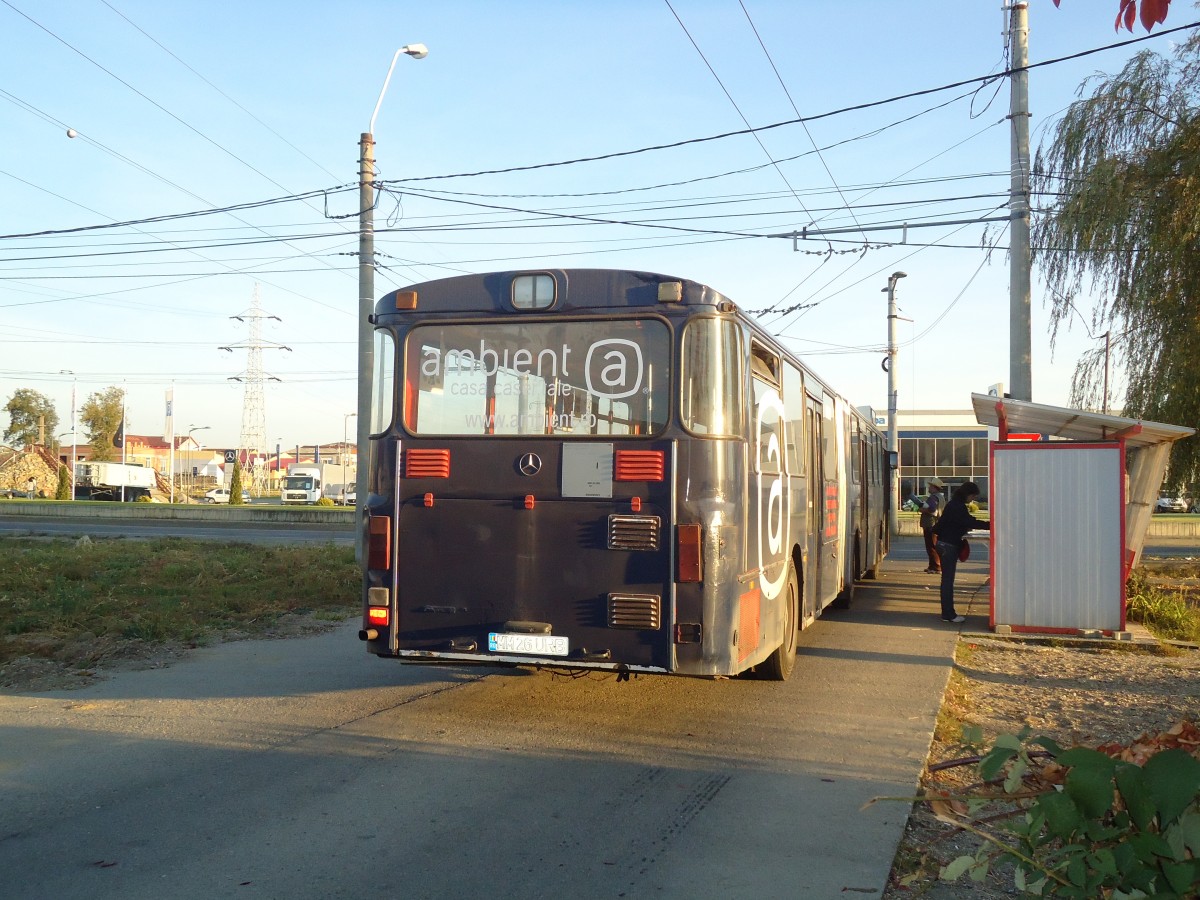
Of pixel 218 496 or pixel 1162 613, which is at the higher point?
pixel 218 496

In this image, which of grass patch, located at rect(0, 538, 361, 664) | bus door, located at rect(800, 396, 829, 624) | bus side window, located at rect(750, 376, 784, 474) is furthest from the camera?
grass patch, located at rect(0, 538, 361, 664)

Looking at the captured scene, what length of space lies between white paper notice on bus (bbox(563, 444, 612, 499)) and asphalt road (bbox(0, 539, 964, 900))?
1692 millimetres

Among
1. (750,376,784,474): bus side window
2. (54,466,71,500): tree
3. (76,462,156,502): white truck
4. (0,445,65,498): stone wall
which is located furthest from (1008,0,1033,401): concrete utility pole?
(0,445,65,498): stone wall

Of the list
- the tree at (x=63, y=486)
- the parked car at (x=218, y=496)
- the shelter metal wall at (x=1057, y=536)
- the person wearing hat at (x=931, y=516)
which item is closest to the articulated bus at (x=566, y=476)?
the shelter metal wall at (x=1057, y=536)

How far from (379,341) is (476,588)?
1.97 metres

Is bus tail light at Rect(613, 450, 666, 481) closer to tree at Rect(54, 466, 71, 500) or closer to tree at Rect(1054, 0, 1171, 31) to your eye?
tree at Rect(1054, 0, 1171, 31)

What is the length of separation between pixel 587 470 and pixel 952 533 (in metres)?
8.13

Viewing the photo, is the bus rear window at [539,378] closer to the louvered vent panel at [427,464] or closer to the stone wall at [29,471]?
the louvered vent panel at [427,464]

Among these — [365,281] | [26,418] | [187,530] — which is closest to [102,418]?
[26,418]

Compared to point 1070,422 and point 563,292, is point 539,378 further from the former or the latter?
point 1070,422

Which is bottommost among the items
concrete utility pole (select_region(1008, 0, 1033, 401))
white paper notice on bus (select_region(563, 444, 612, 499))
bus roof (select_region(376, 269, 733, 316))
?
white paper notice on bus (select_region(563, 444, 612, 499))

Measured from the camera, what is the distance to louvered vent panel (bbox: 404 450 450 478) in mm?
7715

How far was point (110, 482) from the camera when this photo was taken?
249 feet

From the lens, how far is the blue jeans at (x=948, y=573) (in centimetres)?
1405
